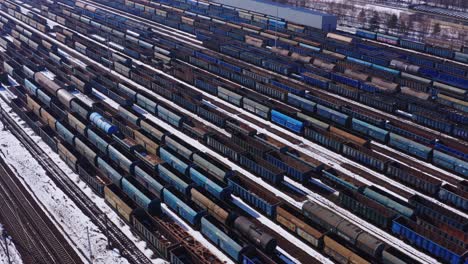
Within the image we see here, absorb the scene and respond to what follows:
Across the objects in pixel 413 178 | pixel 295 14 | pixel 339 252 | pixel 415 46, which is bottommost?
pixel 339 252

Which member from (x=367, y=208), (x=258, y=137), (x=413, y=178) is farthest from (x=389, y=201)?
(x=258, y=137)

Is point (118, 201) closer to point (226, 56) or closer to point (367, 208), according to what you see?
point (367, 208)

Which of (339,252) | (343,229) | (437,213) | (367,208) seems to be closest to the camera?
(339,252)

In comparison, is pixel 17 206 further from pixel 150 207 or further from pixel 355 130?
pixel 355 130

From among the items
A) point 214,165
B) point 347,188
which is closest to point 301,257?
point 347,188

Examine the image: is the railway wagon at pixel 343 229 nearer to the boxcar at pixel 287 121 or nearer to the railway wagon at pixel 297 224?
the railway wagon at pixel 297 224

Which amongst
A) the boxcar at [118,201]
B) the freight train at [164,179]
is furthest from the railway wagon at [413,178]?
the boxcar at [118,201]
